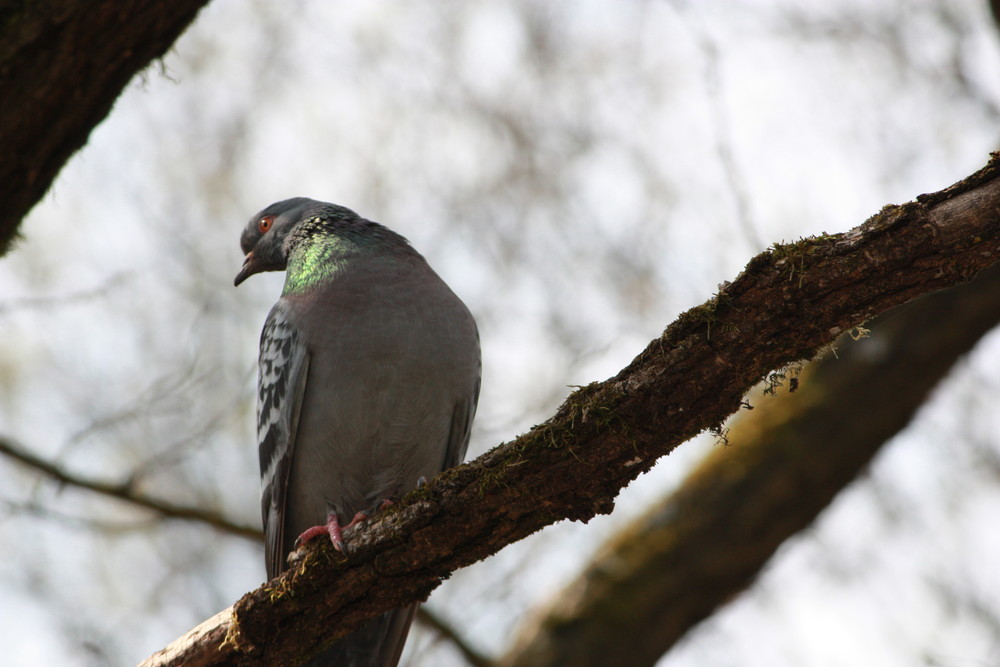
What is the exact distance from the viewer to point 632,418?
137 inches

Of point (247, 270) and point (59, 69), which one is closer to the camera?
point (59, 69)

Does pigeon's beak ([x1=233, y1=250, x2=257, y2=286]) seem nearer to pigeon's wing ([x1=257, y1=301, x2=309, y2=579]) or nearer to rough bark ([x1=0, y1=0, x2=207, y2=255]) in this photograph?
pigeon's wing ([x1=257, y1=301, x2=309, y2=579])

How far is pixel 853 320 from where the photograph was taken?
3.25 m

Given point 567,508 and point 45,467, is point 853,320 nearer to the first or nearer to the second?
point 567,508

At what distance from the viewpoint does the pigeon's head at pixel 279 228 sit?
23.0 feet

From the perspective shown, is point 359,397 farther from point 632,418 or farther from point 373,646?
point 632,418

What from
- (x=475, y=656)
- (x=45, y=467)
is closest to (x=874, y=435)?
(x=475, y=656)

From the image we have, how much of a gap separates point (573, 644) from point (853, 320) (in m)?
4.97

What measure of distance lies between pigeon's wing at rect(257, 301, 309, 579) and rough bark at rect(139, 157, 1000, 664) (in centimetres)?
153

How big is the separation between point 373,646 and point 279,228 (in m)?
3.33

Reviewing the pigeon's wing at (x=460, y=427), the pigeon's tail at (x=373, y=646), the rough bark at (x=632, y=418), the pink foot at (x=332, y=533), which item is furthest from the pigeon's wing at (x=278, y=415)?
the rough bark at (x=632, y=418)

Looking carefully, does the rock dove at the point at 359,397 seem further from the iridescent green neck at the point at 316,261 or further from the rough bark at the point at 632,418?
the rough bark at the point at 632,418

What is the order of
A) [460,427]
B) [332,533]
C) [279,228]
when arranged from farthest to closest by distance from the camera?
[279,228], [460,427], [332,533]

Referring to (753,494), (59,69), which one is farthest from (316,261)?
(753,494)
